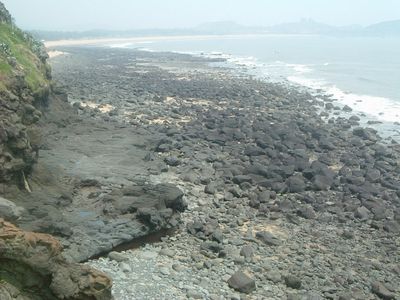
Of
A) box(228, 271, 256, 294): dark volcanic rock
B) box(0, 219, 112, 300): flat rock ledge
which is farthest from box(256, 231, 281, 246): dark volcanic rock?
box(0, 219, 112, 300): flat rock ledge

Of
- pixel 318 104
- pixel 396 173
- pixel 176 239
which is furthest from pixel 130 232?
pixel 318 104

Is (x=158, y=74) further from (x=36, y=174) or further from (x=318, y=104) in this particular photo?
(x=36, y=174)

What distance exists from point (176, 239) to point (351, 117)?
24766 millimetres

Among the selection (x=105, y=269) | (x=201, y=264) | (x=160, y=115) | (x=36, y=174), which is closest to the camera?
(x=105, y=269)

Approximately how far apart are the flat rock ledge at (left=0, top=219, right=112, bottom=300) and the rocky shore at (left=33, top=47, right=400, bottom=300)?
2822mm

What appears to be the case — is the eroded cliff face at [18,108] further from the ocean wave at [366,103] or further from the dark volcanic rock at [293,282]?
the ocean wave at [366,103]

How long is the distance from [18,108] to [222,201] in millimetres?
8301

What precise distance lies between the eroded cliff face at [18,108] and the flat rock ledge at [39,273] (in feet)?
18.8

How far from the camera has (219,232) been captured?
14602mm

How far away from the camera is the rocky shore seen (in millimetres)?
12375

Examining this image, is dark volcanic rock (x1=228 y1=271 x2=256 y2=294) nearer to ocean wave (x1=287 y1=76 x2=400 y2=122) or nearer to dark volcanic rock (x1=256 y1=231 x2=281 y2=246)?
dark volcanic rock (x1=256 y1=231 x2=281 y2=246)

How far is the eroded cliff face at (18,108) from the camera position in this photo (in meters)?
13.5

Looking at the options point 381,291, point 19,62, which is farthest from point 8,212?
point 19,62

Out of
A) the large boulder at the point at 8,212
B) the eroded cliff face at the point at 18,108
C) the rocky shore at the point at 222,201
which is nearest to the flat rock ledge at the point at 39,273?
the large boulder at the point at 8,212
